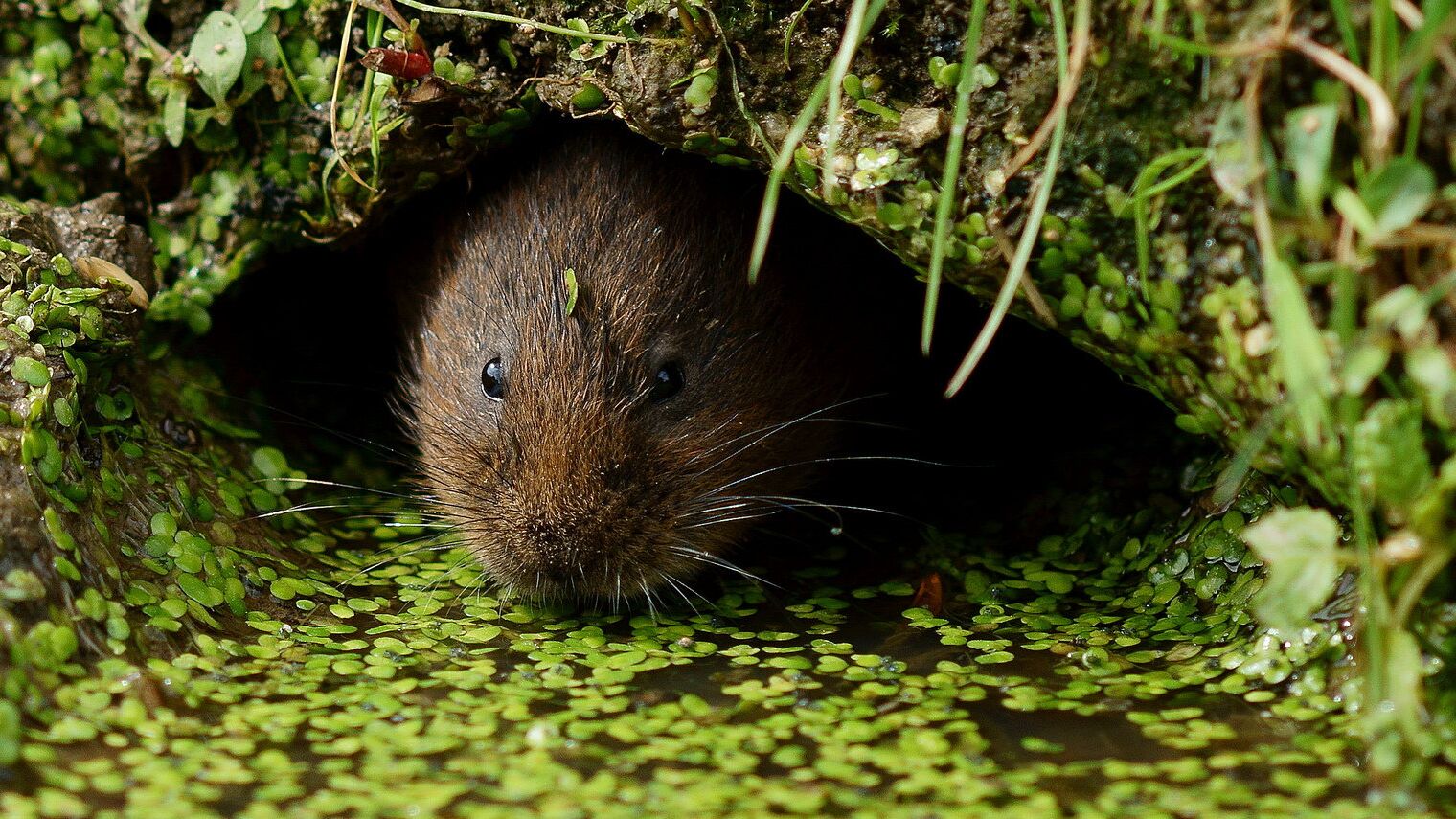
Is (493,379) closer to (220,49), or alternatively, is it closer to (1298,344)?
(220,49)

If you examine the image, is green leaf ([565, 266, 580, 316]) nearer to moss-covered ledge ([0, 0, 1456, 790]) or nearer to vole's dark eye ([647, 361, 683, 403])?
vole's dark eye ([647, 361, 683, 403])

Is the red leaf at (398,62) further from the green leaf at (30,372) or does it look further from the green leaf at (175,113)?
the green leaf at (30,372)

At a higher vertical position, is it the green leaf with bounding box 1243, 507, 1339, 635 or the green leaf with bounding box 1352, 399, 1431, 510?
the green leaf with bounding box 1352, 399, 1431, 510

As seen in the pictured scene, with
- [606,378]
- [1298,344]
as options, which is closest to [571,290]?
[606,378]

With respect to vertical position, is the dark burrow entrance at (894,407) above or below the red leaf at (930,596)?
above

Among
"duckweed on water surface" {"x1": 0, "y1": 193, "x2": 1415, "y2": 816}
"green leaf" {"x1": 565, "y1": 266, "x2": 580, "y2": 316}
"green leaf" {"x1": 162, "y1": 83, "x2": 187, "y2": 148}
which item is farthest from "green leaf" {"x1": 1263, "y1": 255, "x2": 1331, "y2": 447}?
"green leaf" {"x1": 162, "y1": 83, "x2": 187, "y2": 148}

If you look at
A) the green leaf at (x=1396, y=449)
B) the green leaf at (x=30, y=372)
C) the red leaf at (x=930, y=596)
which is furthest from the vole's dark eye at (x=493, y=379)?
the green leaf at (x=1396, y=449)

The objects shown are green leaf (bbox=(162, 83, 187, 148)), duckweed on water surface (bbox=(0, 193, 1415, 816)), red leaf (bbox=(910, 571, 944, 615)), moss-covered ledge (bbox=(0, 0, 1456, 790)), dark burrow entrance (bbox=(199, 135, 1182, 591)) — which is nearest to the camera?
moss-covered ledge (bbox=(0, 0, 1456, 790))
